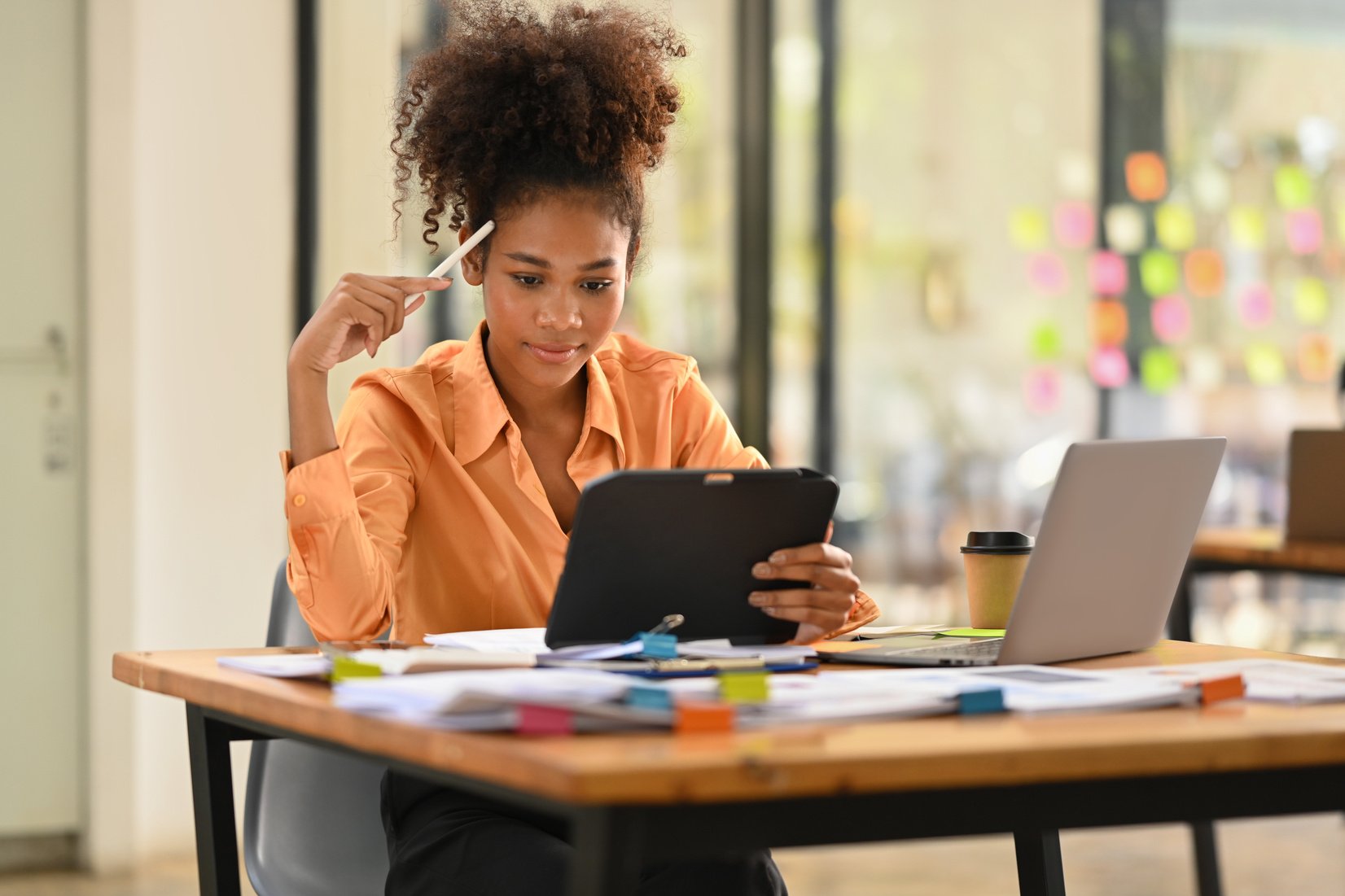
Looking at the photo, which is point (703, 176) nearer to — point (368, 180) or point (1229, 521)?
point (368, 180)

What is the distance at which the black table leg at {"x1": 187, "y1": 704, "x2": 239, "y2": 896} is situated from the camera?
1.35 meters

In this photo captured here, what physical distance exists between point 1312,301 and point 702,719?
14.4 feet

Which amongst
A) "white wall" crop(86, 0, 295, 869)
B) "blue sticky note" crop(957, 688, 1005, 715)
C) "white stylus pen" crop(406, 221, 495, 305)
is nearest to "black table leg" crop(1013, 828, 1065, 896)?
"blue sticky note" crop(957, 688, 1005, 715)

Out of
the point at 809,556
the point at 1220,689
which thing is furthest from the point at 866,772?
the point at 809,556

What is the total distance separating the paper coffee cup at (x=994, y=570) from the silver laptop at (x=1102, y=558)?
5.4 inches

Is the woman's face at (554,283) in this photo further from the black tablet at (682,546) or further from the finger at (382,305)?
the black tablet at (682,546)

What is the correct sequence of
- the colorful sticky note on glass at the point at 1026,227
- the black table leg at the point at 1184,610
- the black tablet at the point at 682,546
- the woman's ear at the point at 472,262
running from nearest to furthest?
the black tablet at the point at 682,546, the woman's ear at the point at 472,262, the black table leg at the point at 1184,610, the colorful sticky note on glass at the point at 1026,227

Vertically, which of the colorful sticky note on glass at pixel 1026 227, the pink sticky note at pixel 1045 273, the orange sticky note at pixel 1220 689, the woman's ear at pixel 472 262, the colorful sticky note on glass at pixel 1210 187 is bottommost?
the orange sticky note at pixel 1220 689

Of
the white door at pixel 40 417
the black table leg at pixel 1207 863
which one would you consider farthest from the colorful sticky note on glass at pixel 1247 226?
the white door at pixel 40 417

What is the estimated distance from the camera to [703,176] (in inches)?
166

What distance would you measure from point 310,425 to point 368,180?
7.21ft

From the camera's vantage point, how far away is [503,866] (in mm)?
1339

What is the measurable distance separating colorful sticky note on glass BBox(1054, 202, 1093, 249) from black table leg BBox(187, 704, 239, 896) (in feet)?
12.0

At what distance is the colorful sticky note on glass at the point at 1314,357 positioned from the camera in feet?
15.9
